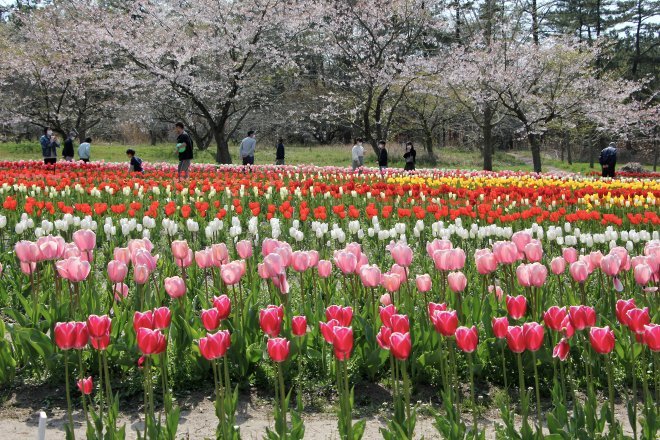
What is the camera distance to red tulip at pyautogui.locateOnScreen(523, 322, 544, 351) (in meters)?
2.15

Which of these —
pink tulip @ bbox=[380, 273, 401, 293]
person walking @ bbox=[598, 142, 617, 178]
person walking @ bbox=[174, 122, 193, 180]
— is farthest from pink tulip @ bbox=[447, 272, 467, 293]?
person walking @ bbox=[598, 142, 617, 178]

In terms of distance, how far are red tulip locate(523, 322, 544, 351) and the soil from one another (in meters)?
0.88

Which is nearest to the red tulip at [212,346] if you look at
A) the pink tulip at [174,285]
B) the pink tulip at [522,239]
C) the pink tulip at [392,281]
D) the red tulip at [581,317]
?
the pink tulip at [174,285]

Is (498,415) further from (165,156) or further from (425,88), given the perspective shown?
(165,156)

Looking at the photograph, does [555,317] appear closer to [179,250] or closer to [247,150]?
[179,250]

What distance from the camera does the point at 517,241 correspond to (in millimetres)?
3594

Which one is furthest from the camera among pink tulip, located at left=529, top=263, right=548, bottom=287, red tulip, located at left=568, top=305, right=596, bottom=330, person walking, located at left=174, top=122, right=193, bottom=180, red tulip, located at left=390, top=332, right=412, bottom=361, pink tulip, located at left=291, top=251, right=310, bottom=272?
person walking, located at left=174, top=122, right=193, bottom=180

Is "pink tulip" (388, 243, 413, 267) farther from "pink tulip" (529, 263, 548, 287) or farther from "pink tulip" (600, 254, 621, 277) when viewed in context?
"pink tulip" (600, 254, 621, 277)

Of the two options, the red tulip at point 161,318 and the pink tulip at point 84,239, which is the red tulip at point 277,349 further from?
the pink tulip at point 84,239

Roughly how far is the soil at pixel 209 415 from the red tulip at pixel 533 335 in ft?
2.88

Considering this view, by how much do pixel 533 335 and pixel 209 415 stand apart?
1.76m

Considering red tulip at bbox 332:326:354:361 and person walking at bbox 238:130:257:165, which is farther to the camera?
person walking at bbox 238:130:257:165

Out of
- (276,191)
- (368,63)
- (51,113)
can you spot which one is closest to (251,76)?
(368,63)

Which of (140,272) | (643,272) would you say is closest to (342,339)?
(140,272)
